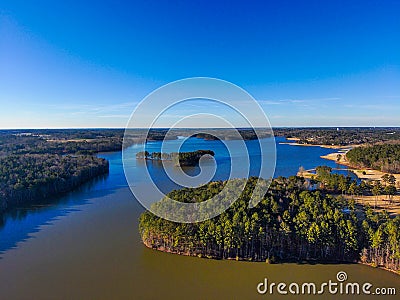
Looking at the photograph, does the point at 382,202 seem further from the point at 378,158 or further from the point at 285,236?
the point at 378,158

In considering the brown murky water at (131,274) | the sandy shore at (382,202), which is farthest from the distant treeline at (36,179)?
the sandy shore at (382,202)

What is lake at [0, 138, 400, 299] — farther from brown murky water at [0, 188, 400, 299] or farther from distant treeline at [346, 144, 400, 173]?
distant treeline at [346, 144, 400, 173]

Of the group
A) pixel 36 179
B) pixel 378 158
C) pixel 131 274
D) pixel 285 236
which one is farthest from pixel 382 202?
pixel 36 179

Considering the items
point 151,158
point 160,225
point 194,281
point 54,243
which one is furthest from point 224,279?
point 151,158

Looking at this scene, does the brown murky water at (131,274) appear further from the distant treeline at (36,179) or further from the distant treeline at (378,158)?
the distant treeline at (378,158)

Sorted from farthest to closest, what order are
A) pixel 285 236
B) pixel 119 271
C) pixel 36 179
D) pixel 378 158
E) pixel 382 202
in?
pixel 378 158 → pixel 36 179 → pixel 382 202 → pixel 285 236 → pixel 119 271

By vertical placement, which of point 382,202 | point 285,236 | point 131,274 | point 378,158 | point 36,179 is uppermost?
point 36,179
